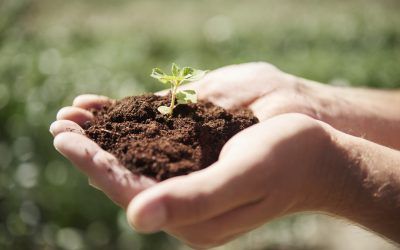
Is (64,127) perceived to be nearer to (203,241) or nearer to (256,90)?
(203,241)

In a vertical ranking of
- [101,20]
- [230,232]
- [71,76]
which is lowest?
[230,232]

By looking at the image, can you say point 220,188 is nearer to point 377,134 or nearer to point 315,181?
point 315,181

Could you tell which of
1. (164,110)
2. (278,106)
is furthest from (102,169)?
(278,106)

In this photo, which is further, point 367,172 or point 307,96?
point 307,96

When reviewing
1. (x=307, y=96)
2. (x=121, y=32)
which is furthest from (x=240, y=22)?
(x=307, y=96)

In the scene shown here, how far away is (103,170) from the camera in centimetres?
218

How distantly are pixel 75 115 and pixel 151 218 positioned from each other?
1.18 m

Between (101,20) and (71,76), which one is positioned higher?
(101,20)

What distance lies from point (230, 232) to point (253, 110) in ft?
3.60

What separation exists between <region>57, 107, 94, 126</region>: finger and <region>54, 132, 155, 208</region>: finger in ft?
1.60

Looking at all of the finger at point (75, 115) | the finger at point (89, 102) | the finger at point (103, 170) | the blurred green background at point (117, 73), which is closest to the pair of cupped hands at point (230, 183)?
the finger at point (103, 170)

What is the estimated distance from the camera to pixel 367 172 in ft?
8.07

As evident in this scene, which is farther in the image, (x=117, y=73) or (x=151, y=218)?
(x=117, y=73)

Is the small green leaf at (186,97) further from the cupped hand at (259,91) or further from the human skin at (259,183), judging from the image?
the human skin at (259,183)
